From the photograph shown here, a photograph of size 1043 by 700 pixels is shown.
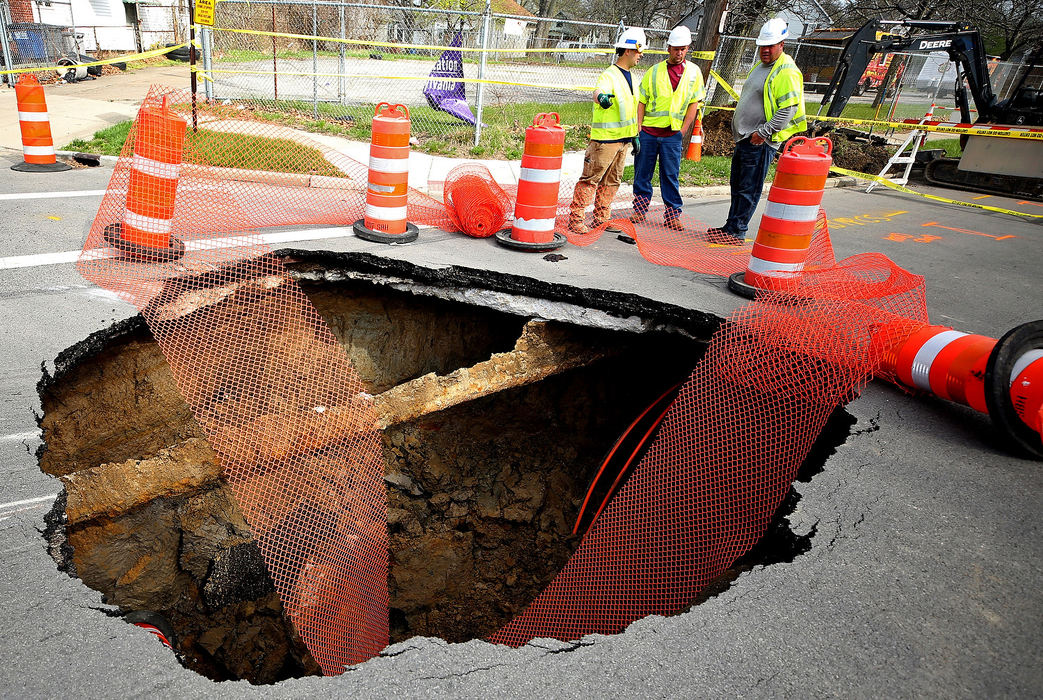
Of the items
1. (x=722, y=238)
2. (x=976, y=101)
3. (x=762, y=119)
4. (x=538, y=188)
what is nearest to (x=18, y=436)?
(x=538, y=188)

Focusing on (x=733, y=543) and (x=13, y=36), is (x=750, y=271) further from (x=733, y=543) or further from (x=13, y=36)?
(x=13, y=36)

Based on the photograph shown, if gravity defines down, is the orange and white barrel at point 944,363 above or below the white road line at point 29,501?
above

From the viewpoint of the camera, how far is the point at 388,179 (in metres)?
5.58

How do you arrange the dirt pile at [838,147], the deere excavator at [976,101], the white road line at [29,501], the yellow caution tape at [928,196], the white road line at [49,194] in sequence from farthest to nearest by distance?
the dirt pile at [838,147]
the deere excavator at [976,101]
the yellow caution tape at [928,196]
the white road line at [49,194]
the white road line at [29,501]

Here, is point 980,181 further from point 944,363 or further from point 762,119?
point 944,363

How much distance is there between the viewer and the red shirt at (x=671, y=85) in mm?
6730

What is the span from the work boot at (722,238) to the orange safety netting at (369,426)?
56.7 inches

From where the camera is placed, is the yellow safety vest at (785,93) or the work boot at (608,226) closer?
the yellow safety vest at (785,93)

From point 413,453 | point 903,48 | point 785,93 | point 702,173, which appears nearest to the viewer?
point 413,453

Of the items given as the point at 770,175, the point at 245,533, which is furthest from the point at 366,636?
the point at 770,175

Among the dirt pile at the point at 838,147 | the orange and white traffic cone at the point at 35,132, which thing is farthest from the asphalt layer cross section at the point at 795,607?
the dirt pile at the point at 838,147

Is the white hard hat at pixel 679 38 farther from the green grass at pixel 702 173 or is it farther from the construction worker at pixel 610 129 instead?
the green grass at pixel 702 173

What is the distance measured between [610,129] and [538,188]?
124 centimetres

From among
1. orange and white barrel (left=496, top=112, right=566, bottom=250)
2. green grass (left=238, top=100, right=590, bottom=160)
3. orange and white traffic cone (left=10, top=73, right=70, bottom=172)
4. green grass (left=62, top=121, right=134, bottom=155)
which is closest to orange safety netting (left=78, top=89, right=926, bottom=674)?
orange and white barrel (left=496, top=112, right=566, bottom=250)
